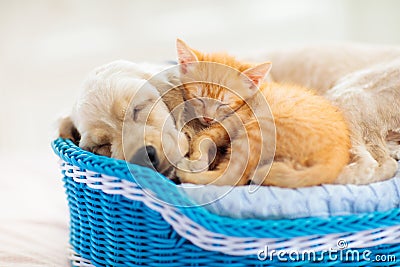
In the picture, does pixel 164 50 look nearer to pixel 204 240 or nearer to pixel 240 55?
pixel 240 55

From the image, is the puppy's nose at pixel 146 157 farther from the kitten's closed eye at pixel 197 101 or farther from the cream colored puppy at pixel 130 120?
the kitten's closed eye at pixel 197 101

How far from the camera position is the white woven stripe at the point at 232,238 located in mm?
1244

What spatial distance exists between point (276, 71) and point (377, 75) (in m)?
0.68

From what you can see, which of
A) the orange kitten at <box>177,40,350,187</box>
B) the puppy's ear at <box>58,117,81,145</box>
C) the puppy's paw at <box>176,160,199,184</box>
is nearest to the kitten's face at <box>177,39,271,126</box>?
the orange kitten at <box>177,40,350,187</box>

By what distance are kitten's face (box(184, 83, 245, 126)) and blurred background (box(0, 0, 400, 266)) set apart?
4.96 feet

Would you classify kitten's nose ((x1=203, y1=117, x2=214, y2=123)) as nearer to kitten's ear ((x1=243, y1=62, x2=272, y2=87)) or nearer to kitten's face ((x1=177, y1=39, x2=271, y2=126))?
kitten's face ((x1=177, y1=39, x2=271, y2=126))

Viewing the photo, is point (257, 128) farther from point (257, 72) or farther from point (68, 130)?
point (68, 130)

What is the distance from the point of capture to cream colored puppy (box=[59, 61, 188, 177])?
1.38 meters

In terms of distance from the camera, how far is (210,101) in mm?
1497

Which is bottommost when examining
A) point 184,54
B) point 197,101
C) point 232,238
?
point 232,238

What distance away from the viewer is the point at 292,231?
1.22m

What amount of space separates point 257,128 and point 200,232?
30 centimetres

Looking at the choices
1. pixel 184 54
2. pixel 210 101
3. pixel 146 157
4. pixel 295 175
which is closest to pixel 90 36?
pixel 184 54

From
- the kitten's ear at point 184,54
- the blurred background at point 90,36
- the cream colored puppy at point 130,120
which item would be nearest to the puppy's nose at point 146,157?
the cream colored puppy at point 130,120
